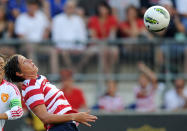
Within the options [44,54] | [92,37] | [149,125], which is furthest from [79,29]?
[149,125]

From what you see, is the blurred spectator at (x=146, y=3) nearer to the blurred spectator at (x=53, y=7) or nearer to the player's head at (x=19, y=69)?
the blurred spectator at (x=53, y=7)

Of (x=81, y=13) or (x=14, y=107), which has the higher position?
(x=81, y=13)

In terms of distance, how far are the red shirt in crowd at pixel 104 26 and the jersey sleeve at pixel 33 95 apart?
5601 millimetres

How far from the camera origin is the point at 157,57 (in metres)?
10.8

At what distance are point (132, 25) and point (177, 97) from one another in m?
2.00

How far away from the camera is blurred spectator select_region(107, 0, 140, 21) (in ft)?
38.4

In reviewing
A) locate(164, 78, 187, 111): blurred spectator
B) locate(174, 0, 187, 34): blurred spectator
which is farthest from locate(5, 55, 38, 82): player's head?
locate(174, 0, 187, 34): blurred spectator

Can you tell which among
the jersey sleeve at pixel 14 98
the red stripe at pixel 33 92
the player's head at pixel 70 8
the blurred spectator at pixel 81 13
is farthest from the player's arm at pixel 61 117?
the blurred spectator at pixel 81 13

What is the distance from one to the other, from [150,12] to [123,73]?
3.71 m

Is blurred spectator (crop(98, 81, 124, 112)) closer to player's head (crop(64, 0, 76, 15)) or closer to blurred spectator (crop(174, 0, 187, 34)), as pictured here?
player's head (crop(64, 0, 76, 15))

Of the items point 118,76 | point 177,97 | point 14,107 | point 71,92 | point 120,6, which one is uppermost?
point 120,6

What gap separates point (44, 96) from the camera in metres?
6.00

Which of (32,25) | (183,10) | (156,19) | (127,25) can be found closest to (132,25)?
(127,25)

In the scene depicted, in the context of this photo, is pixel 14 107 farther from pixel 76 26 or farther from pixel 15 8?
pixel 15 8
